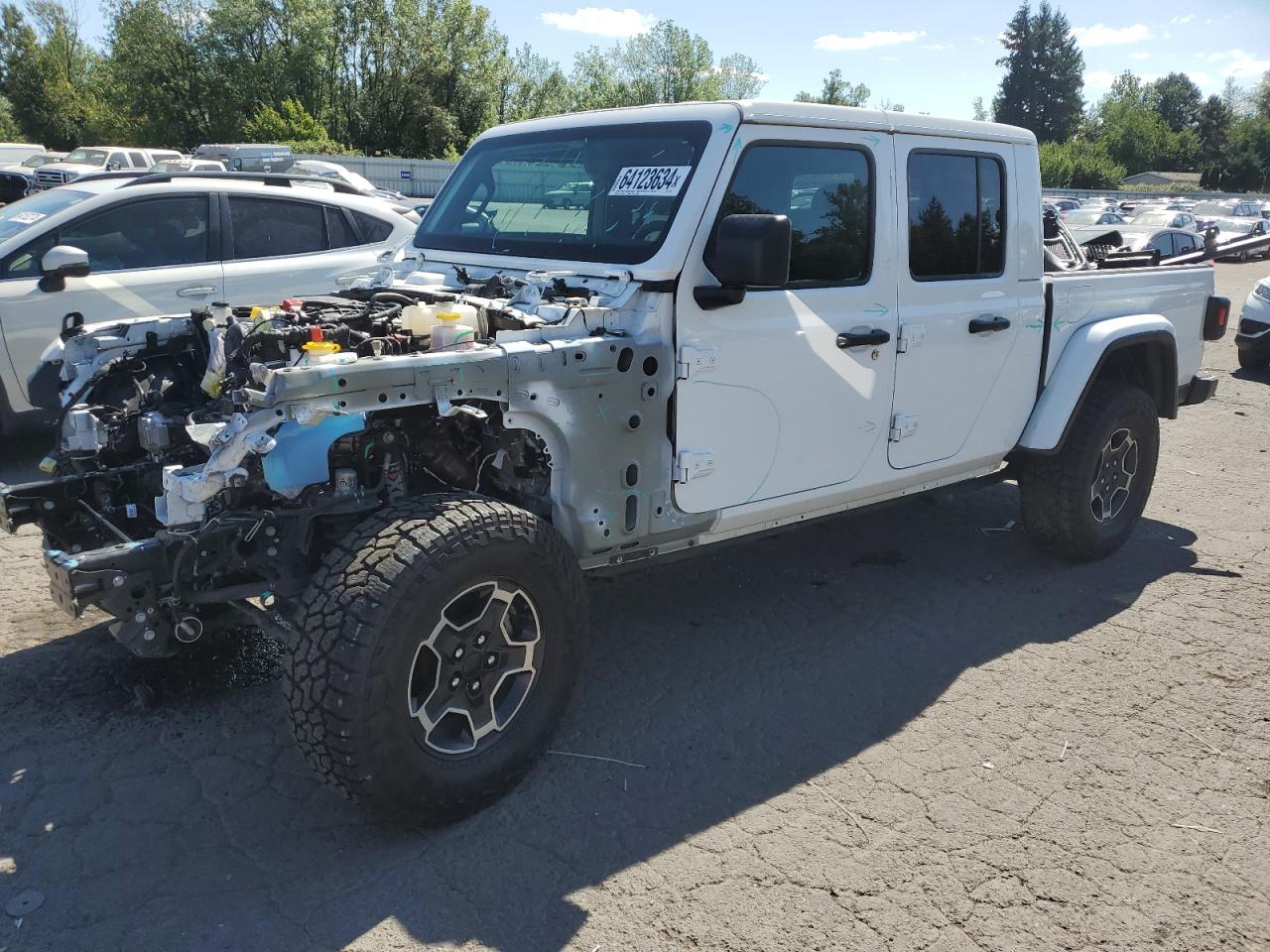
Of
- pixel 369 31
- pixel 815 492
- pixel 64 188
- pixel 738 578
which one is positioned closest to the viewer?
pixel 815 492

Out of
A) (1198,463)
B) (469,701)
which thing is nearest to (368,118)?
(1198,463)

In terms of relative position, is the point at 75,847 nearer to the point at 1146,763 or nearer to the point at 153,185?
the point at 1146,763

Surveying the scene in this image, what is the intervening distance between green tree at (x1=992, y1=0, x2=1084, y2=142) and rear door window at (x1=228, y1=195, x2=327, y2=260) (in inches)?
4555

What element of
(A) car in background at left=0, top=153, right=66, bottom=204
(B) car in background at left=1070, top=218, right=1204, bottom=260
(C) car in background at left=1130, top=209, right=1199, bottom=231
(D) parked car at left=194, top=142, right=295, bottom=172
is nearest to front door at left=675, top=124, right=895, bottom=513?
(B) car in background at left=1070, top=218, right=1204, bottom=260

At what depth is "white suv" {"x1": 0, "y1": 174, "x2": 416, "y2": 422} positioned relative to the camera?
20.4 feet

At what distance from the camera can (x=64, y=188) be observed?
757 cm

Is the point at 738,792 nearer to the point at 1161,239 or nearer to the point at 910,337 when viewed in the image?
the point at 910,337

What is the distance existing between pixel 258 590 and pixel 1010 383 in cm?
352

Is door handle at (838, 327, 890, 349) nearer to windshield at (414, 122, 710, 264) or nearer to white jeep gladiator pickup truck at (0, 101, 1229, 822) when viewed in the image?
white jeep gladiator pickup truck at (0, 101, 1229, 822)

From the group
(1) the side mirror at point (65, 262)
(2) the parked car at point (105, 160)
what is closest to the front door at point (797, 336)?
(1) the side mirror at point (65, 262)

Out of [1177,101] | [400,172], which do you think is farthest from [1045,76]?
[400,172]

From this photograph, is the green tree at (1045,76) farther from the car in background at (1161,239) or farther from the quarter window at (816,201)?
the quarter window at (816,201)

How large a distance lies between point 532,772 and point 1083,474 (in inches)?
132

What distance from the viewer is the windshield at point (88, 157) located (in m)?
23.3
